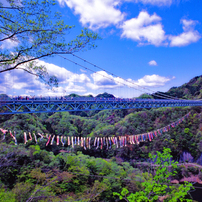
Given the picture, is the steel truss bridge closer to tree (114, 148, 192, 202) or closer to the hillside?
tree (114, 148, 192, 202)

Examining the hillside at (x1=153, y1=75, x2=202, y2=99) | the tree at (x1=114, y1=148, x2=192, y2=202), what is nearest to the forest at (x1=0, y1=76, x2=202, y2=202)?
the hillside at (x1=153, y1=75, x2=202, y2=99)

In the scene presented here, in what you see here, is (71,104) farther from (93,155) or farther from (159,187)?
(93,155)

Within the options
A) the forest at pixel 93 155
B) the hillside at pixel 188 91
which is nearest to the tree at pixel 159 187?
the forest at pixel 93 155

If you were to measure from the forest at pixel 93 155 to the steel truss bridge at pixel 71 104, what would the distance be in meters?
2.81

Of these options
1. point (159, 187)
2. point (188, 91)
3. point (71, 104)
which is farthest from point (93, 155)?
point (188, 91)

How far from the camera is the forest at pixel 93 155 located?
11.5 m

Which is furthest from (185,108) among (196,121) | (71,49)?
(71,49)

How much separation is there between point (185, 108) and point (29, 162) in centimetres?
3116

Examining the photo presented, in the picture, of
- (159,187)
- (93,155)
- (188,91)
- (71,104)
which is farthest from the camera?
(188,91)

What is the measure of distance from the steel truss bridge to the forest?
111 inches

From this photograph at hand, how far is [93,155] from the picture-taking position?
3053 cm

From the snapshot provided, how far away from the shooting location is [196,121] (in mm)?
27625

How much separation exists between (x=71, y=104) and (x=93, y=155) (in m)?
19.0

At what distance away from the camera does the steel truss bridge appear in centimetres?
1197
